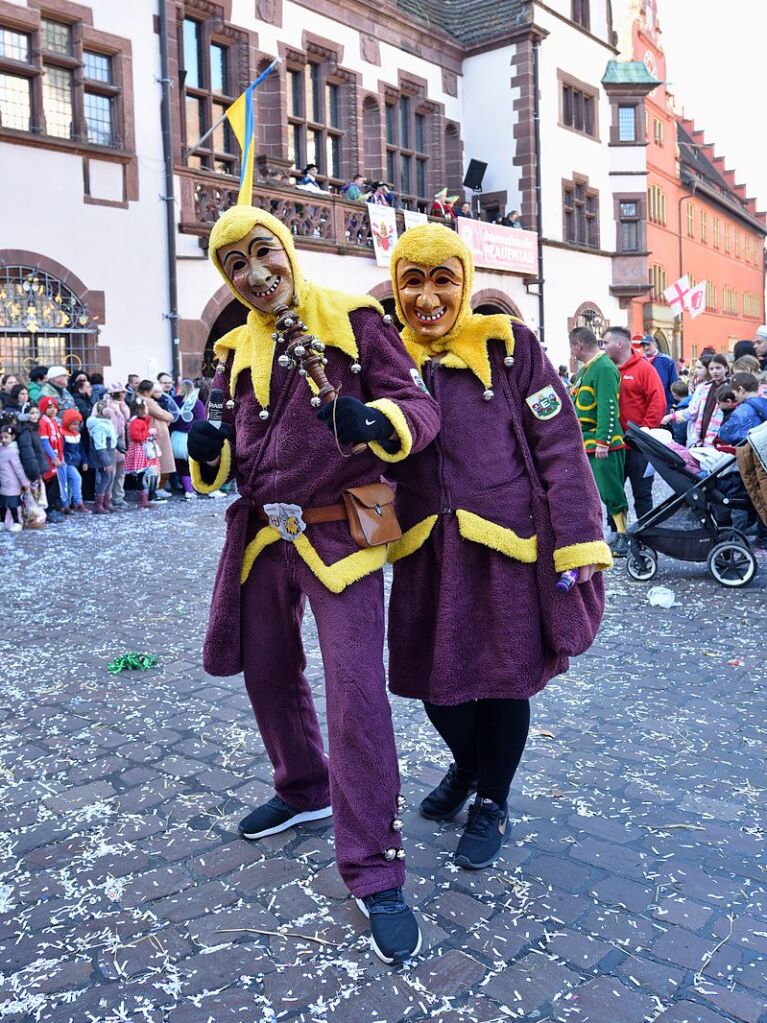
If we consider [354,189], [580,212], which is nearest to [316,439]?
[354,189]

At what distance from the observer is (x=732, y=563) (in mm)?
7609

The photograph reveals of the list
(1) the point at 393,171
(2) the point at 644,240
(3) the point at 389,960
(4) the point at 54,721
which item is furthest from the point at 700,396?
(2) the point at 644,240

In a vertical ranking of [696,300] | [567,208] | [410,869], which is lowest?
[410,869]

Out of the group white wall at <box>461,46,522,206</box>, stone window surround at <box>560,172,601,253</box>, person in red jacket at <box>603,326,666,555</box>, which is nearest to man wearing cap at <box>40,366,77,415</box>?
person in red jacket at <box>603,326,666,555</box>

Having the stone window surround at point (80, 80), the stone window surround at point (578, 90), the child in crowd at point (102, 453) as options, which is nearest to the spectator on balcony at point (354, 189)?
the stone window surround at point (80, 80)

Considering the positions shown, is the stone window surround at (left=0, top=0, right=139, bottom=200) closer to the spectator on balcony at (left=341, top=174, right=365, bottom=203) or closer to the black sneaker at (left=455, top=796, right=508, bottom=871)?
the spectator on balcony at (left=341, top=174, right=365, bottom=203)

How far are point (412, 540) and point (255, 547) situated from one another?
1.55ft

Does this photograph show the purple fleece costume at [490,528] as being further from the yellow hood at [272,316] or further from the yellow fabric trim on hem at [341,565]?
the yellow hood at [272,316]

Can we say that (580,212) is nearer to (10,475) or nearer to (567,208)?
(567,208)

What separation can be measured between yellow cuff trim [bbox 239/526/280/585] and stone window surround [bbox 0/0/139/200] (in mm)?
13176

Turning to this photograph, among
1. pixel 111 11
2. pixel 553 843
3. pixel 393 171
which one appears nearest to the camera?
pixel 553 843

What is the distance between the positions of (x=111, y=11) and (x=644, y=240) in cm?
1825

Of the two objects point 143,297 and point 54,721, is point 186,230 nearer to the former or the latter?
point 143,297

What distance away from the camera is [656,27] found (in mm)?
39594
